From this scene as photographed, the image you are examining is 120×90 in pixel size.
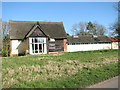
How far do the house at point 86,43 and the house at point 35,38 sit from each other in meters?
6.09

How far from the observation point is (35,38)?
26.7 m

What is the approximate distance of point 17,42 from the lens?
28906mm

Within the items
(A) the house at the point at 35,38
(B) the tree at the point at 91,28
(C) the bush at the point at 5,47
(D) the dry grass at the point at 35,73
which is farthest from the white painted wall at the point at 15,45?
(B) the tree at the point at 91,28

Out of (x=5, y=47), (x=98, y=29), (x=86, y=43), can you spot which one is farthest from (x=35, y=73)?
(x=98, y=29)

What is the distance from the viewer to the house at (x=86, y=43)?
37.4 meters

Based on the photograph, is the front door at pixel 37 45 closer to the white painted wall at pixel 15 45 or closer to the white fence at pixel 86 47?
the white painted wall at pixel 15 45

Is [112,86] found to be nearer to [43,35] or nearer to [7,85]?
[7,85]

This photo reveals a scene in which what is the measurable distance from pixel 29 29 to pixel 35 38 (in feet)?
17.6

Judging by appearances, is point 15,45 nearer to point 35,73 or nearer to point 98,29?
point 35,73

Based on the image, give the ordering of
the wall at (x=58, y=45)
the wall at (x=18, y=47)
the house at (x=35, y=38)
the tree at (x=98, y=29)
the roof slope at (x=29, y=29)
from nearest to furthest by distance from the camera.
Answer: the house at (x=35, y=38)
the wall at (x=18, y=47)
the roof slope at (x=29, y=29)
the wall at (x=58, y=45)
the tree at (x=98, y=29)

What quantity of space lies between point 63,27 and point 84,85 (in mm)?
27586

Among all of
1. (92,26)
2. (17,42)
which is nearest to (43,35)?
(17,42)

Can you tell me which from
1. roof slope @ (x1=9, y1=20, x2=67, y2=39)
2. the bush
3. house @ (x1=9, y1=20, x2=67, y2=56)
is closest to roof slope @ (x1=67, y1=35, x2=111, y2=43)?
→ roof slope @ (x1=9, y1=20, x2=67, y2=39)

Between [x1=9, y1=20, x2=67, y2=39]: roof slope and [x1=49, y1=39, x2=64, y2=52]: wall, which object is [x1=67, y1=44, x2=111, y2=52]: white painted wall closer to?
[x1=49, y1=39, x2=64, y2=52]: wall
